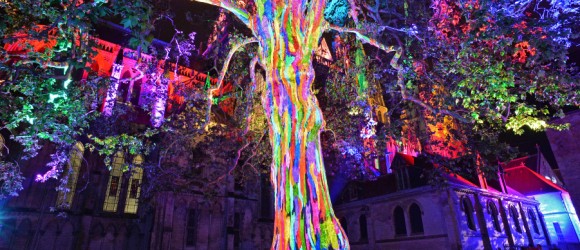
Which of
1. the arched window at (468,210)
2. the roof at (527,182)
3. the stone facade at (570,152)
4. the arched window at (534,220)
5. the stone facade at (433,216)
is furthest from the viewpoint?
the roof at (527,182)

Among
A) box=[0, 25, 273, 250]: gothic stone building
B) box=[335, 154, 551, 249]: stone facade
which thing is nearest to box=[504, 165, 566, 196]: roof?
box=[335, 154, 551, 249]: stone facade

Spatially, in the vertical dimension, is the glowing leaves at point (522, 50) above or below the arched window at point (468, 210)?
above

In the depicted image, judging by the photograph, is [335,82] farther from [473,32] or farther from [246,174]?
[473,32]

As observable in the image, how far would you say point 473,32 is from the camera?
801 centimetres

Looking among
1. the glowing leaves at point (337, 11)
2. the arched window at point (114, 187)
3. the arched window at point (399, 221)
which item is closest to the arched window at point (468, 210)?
the arched window at point (399, 221)

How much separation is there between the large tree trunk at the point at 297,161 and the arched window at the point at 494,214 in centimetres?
2709

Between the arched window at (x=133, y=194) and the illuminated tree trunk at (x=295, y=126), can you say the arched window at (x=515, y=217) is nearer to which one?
the arched window at (x=133, y=194)

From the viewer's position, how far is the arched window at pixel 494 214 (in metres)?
26.1

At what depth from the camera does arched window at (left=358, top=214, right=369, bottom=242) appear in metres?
27.1

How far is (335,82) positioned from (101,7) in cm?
1126

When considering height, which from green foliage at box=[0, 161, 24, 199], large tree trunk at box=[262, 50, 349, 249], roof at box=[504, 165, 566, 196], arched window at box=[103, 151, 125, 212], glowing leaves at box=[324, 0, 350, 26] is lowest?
large tree trunk at box=[262, 50, 349, 249]

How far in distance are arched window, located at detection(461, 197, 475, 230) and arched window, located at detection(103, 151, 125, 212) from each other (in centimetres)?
2396

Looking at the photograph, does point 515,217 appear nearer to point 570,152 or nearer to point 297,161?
point 570,152

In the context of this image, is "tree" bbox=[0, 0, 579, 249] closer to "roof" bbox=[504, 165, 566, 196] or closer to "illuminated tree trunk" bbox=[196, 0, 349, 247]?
"illuminated tree trunk" bbox=[196, 0, 349, 247]
